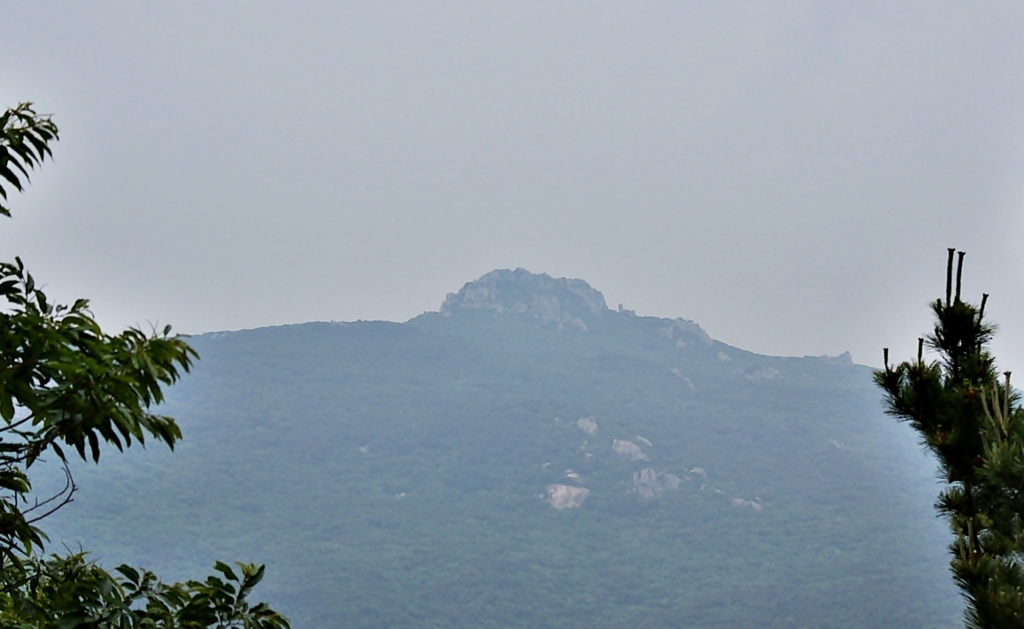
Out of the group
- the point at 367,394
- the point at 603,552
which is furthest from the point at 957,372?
the point at 367,394

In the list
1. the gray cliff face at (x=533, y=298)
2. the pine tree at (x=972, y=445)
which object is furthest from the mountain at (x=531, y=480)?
the pine tree at (x=972, y=445)

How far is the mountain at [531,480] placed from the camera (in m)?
55.8

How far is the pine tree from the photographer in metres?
3.09

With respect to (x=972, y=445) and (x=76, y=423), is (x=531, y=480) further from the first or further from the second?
(x=76, y=423)

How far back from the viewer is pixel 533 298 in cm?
12962

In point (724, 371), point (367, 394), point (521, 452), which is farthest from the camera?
point (724, 371)

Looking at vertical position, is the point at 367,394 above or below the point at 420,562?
above

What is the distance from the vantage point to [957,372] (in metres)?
4.17

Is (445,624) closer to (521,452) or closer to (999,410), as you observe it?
(521,452)

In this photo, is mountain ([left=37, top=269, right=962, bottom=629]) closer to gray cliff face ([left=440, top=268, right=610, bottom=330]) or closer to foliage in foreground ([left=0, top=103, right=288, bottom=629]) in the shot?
gray cliff face ([left=440, top=268, right=610, bottom=330])

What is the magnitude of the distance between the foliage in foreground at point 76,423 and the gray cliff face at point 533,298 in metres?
124

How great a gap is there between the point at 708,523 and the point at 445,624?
→ 32351 millimetres

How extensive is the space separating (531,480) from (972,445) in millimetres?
82994

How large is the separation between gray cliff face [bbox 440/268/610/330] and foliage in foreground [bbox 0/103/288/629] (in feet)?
406
